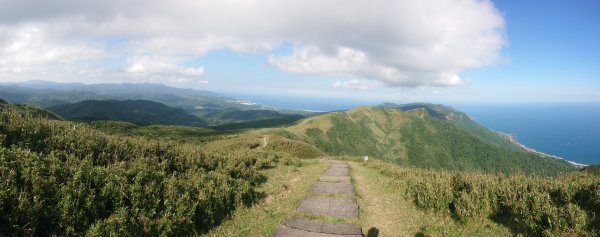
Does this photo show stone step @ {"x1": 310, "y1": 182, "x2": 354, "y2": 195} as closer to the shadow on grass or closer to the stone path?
the stone path

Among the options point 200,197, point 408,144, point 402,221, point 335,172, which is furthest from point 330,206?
point 408,144

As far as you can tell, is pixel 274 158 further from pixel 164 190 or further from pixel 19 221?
pixel 19 221

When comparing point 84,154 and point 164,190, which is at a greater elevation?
point 84,154

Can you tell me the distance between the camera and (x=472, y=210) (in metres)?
10.8

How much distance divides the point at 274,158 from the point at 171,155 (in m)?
10.1

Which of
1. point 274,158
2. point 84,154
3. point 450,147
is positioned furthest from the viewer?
point 450,147

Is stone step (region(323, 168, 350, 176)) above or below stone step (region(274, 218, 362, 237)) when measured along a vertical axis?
below

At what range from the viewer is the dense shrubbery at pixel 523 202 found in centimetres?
878

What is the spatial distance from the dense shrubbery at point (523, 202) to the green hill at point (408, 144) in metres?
129

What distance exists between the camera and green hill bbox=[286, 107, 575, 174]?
511 feet

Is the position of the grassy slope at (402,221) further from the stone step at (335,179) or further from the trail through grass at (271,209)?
the trail through grass at (271,209)

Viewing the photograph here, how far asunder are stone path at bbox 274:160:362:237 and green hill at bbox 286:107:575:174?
4948 inches

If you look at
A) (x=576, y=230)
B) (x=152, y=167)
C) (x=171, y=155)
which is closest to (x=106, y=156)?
(x=152, y=167)

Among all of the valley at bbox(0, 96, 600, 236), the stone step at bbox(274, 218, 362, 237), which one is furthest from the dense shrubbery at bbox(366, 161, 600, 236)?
the stone step at bbox(274, 218, 362, 237)
